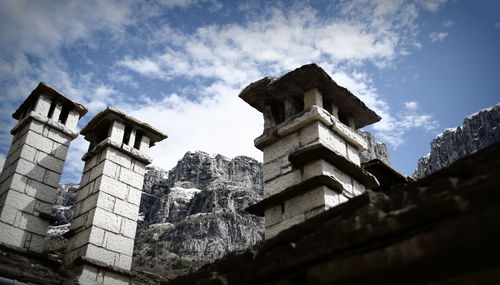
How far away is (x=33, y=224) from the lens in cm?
703

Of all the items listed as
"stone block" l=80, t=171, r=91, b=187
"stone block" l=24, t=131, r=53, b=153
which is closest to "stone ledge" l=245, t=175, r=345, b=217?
"stone block" l=80, t=171, r=91, b=187

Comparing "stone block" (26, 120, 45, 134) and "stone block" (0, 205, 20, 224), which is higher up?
"stone block" (26, 120, 45, 134)

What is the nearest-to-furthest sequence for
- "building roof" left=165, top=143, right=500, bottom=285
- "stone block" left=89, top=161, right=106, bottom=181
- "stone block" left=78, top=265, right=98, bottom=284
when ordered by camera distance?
"building roof" left=165, top=143, right=500, bottom=285 → "stone block" left=78, top=265, right=98, bottom=284 → "stone block" left=89, top=161, right=106, bottom=181

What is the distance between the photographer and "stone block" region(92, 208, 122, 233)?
6.99m

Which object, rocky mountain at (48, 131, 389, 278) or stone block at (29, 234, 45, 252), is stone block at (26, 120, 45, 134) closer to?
stone block at (29, 234, 45, 252)

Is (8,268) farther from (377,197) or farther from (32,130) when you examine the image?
(377,197)

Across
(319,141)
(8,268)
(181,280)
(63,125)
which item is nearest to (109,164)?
(63,125)

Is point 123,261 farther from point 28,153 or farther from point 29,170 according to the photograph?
point 28,153

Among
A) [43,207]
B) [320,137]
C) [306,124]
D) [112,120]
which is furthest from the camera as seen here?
[112,120]

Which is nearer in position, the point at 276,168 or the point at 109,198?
the point at 276,168

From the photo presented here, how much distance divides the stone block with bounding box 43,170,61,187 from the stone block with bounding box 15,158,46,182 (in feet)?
0.20

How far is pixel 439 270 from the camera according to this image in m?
1.63

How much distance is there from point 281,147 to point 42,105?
195 inches

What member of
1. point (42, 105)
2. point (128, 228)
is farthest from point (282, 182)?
point (42, 105)
